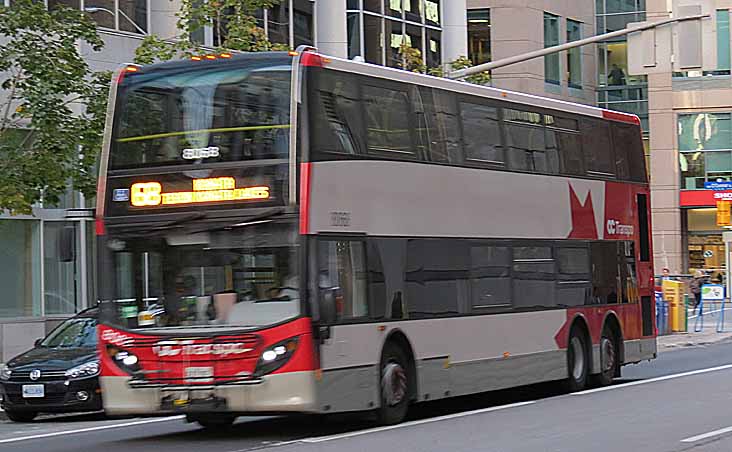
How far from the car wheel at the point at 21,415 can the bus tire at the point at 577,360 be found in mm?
7974

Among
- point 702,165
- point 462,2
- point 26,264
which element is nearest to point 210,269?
point 26,264

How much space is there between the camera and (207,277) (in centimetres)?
1521

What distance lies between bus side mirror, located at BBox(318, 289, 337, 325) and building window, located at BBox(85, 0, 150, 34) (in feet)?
58.4

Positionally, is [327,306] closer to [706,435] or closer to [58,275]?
[706,435]

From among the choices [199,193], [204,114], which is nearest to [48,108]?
[204,114]

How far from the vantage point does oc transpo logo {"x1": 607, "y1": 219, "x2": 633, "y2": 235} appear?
74.7 feet

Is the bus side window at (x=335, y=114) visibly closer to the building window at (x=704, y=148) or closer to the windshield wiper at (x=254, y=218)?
the windshield wiper at (x=254, y=218)

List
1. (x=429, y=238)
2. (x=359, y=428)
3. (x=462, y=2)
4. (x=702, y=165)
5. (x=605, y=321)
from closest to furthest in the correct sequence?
(x=359, y=428), (x=429, y=238), (x=605, y=321), (x=462, y=2), (x=702, y=165)

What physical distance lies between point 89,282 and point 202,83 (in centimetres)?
1691

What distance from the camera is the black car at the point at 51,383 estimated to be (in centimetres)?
1930

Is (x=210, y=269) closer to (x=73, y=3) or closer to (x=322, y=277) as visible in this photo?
(x=322, y=277)

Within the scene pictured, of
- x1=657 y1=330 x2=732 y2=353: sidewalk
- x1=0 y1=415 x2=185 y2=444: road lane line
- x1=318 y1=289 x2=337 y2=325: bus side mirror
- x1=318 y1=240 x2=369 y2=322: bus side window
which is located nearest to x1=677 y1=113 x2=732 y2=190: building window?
x1=657 y1=330 x2=732 y2=353: sidewalk

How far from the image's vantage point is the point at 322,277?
49.4ft

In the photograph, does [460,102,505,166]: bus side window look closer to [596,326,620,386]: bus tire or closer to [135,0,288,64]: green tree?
[596,326,620,386]: bus tire
